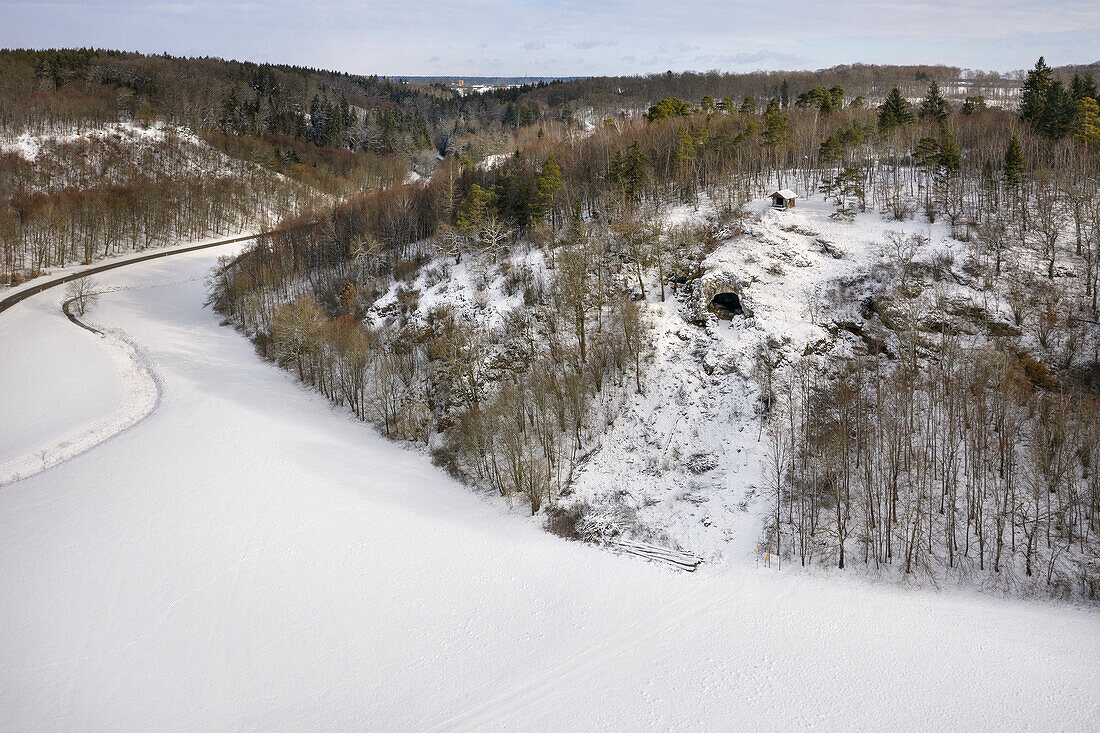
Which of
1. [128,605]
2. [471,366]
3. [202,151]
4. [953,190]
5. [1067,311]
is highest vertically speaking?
[202,151]

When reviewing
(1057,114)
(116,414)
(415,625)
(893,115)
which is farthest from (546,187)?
(1057,114)

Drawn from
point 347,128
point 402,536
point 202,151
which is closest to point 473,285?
point 402,536

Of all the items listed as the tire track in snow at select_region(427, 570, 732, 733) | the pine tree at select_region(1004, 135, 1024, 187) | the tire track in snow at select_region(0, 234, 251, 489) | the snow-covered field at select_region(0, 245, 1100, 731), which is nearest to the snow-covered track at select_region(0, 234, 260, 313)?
the tire track in snow at select_region(0, 234, 251, 489)

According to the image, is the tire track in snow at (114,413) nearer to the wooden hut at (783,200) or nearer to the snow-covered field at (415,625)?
the snow-covered field at (415,625)

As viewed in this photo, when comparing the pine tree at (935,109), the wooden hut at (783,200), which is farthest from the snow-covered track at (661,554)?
the pine tree at (935,109)

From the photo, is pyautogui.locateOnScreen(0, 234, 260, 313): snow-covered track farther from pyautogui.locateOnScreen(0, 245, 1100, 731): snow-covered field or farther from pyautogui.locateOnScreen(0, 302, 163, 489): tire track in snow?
pyautogui.locateOnScreen(0, 245, 1100, 731): snow-covered field

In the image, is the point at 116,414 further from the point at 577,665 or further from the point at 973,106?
the point at 973,106

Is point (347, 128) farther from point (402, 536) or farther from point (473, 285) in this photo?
point (402, 536)
